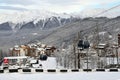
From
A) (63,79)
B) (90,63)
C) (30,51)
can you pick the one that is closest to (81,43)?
(63,79)

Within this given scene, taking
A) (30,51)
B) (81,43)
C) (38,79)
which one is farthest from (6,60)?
(30,51)

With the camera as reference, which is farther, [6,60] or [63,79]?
[6,60]

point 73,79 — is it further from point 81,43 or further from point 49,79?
point 81,43

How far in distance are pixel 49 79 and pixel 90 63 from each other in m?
56.0

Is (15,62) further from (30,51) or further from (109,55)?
(30,51)

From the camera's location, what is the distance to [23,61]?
83.5 meters

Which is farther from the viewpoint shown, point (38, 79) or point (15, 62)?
point (15, 62)

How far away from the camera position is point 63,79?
1257 inches

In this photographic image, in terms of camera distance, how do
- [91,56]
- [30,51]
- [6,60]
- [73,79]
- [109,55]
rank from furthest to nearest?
1. [30,51]
2. [109,55]
3. [91,56]
4. [6,60]
5. [73,79]

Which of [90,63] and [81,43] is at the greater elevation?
[81,43]

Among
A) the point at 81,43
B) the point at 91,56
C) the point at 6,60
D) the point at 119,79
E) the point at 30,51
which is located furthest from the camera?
the point at 30,51

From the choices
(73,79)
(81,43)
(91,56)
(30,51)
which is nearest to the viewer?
(73,79)

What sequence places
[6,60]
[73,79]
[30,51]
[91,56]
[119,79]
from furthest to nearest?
[30,51], [91,56], [6,60], [73,79], [119,79]

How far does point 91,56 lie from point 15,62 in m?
18.6
